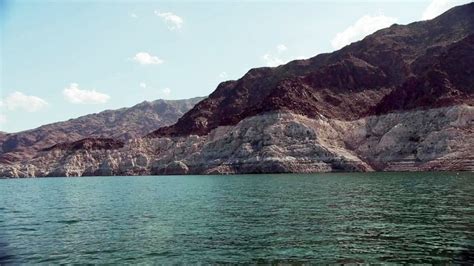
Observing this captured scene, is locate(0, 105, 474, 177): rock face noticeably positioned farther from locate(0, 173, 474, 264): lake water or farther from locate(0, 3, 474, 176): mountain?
locate(0, 173, 474, 264): lake water

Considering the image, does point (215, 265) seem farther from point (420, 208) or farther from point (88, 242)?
point (420, 208)

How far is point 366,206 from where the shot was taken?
1906 inches

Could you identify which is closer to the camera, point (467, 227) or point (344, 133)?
point (467, 227)

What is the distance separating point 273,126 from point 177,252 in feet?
466

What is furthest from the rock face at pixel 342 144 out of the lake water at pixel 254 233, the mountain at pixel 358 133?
the lake water at pixel 254 233

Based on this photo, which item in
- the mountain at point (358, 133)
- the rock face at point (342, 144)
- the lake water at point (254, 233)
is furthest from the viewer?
the mountain at point (358, 133)

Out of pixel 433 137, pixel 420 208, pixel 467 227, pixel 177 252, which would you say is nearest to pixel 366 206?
pixel 420 208

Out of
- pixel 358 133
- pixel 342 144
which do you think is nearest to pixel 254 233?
pixel 342 144

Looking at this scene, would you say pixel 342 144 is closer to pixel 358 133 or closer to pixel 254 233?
pixel 358 133

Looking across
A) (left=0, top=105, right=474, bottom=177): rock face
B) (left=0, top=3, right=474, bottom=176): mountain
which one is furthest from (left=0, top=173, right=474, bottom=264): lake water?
(left=0, top=3, right=474, bottom=176): mountain

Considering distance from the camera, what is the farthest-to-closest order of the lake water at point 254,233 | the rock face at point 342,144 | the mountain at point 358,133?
the mountain at point 358,133, the rock face at point 342,144, the lake water at point 254,233

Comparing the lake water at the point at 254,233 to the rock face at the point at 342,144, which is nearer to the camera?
the lake water at the point at 254,233

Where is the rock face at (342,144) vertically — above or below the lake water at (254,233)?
above

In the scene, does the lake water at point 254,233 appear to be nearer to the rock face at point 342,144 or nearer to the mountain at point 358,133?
the rock face at point 342,144
